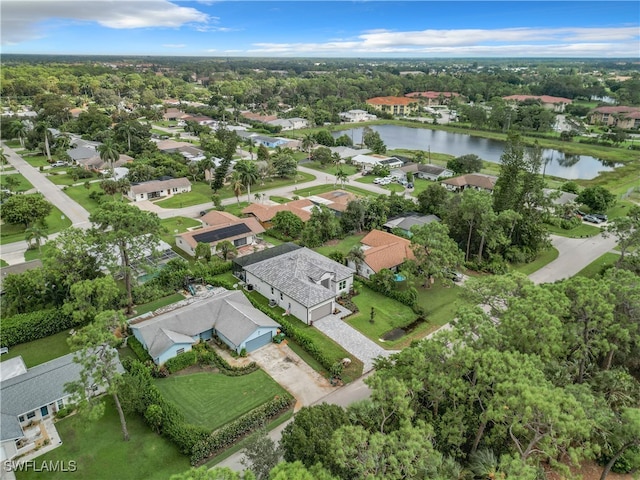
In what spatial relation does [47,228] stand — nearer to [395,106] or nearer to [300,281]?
[300,281]

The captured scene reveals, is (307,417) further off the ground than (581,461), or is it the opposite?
(307,417)

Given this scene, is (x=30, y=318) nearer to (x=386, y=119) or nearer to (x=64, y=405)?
(x=64, y=405)

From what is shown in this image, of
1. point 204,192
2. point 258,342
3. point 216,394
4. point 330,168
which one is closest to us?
point 216,394

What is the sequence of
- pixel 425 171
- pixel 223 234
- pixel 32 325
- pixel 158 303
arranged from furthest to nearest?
pixel 425 171, pixel 223 234, pixel 158 303, pixel 32 325

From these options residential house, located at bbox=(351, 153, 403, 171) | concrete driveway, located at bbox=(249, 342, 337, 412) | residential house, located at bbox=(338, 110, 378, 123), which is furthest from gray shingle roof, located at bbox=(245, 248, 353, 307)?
residential house, located at bbox=(338, 110, 378, 123)

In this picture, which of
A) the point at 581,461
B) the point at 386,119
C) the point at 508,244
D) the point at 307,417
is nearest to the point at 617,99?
the point at 386,119

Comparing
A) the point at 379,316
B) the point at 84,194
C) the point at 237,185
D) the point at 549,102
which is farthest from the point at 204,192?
the point at 549,102
